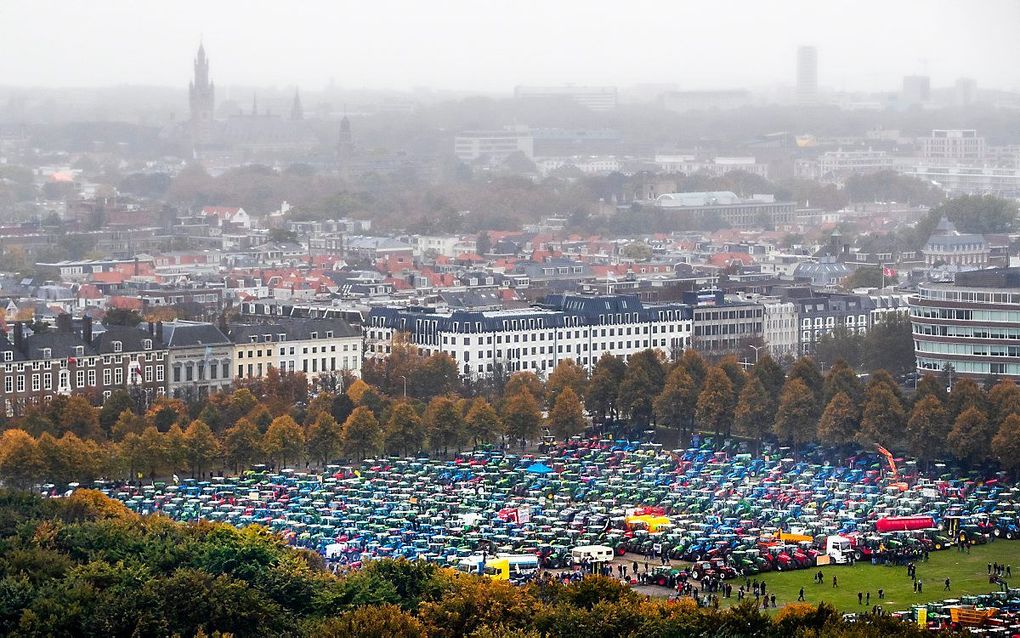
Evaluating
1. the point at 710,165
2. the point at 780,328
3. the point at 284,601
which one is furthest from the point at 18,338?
the point at 710,165

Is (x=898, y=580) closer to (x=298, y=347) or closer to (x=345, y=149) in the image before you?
(x=298, y=347)

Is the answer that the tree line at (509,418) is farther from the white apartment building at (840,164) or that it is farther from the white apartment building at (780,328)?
the white apartment building at (840,164)

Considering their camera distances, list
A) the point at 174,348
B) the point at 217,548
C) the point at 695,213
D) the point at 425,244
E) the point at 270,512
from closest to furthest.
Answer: the point at 217,548 → the point at 270,512 → the point at 174,348 → the point at 425,244 → the point at 695,213

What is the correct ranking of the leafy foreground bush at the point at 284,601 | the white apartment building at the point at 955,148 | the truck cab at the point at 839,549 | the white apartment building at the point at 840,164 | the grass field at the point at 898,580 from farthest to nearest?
the white apartment building at the point at 955,148 → the white apartment building at the point at 840,164 → the truck cab at the point at 839,549 → the grass field at the point at 898,580 → the leafy foreground bush at the point at 284,601

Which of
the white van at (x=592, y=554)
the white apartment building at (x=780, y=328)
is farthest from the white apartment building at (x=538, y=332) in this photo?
the white van at (x=592, y=554)

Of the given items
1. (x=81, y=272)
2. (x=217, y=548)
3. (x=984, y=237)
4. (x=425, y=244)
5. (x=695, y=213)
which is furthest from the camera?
(x=695, y=213)

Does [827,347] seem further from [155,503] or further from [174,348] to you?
[155,503]

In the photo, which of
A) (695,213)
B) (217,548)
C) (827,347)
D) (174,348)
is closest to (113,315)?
(174,348)
